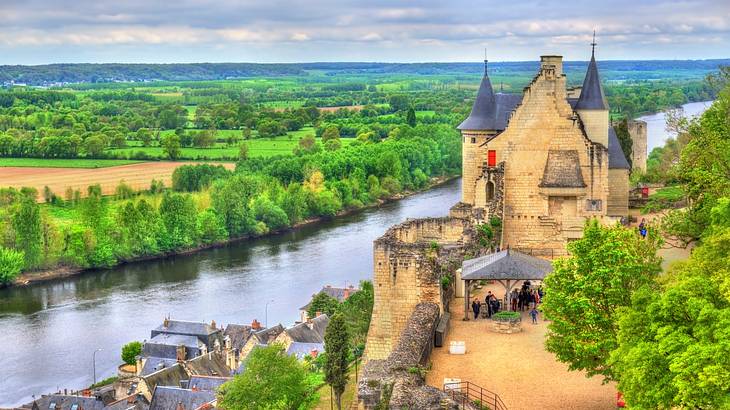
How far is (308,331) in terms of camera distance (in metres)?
46.0

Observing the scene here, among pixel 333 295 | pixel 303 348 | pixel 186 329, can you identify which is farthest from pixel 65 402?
pixel 333 295

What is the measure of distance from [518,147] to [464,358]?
11101mm

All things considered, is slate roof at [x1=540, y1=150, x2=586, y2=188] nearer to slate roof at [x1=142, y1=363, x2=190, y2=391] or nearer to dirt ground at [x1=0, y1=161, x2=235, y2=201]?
slate roof at [x1=142, y1=363, x2=190, y2=391]

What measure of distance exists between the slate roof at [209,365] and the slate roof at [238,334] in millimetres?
988

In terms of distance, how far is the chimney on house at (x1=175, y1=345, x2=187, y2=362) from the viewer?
45.8 meters

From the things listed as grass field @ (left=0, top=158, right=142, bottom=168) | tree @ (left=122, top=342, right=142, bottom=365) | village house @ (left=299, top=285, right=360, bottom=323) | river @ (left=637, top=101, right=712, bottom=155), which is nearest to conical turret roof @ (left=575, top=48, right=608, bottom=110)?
village house @ (left=299, top=285, right=360, bottom=323)

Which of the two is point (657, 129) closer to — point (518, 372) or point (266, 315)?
point (266, 315)

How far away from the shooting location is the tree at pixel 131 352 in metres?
44.1

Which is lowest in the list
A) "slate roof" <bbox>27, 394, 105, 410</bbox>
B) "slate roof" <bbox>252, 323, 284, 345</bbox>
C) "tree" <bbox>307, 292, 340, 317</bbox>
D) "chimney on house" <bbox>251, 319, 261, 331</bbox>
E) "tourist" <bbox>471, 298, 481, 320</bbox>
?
"slate roof" <bbox>27, 394, 105, 410</bbox>

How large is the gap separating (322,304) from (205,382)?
8.57 metres

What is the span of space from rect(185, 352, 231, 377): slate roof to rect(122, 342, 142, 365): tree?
2.34m

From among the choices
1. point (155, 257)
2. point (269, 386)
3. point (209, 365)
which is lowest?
point (209, 365)

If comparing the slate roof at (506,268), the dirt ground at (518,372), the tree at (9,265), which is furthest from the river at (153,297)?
the dirt ground at (518,372)

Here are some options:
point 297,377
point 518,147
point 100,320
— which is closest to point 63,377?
point 100,320
